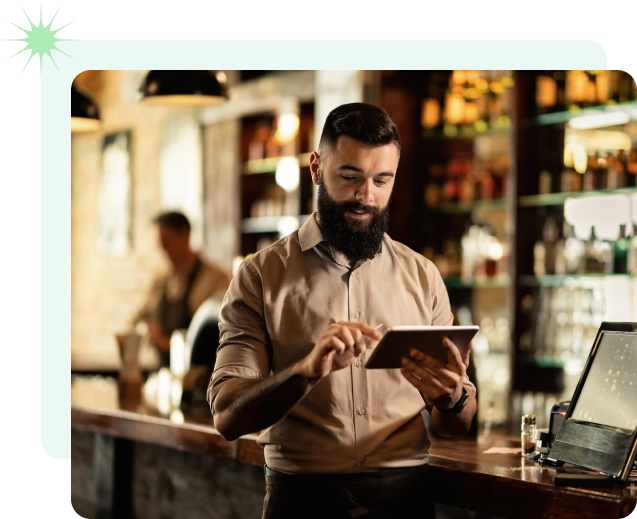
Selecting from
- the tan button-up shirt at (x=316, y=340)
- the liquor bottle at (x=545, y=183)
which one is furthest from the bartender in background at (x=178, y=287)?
the tan button-up shirt at (x=316, y=340)

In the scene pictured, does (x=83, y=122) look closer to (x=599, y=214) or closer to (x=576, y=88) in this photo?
(x=576, y=88)

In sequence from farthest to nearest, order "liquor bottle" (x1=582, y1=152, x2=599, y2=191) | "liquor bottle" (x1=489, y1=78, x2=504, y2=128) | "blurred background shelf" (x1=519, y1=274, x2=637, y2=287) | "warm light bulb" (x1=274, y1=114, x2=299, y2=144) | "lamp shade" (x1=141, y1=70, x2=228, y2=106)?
1. "warm light bulb" (x1=274, y1=114, x2=299, y2=144)
2. "liquor bottle" (x1=489, y1=78, x2=504, y2=128)
3. "liquor bottle" (x1=582, y1=152, x2=599, y2=191)
4. "blurred background shelf" (x1=519, y1=274, x2=637, y2=287)
5. "lamp shade" (x1=141, y1=70, x2=228, y2=106)

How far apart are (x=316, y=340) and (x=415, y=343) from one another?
263mm

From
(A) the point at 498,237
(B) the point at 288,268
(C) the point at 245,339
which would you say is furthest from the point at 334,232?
(A) the point at 498,237

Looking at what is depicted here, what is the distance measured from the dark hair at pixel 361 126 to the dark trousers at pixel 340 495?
74cm

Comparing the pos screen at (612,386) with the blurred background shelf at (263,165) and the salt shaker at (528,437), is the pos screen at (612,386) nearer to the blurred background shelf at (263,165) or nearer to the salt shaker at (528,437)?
the salt shaker at (528,437)

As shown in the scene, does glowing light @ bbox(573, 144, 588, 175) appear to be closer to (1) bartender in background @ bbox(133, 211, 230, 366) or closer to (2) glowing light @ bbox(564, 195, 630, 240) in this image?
(2) glowing light @ bbox(564, 195, 630, 240)

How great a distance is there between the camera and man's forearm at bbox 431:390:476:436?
78.5 inches

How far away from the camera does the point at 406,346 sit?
182 cm

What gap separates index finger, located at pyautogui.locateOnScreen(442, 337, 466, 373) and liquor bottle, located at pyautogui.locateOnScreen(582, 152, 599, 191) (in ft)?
9.99

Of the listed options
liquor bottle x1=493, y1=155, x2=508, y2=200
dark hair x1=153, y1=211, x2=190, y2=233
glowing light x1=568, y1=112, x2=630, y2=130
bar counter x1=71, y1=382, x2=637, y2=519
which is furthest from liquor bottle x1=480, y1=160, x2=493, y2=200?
bar counter x1=71, y1=382, x2=637, y2=519

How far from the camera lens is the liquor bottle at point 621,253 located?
4.49 meters

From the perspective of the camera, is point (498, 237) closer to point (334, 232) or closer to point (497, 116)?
point (497, 116)

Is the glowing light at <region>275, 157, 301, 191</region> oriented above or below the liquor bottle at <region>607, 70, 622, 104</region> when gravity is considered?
below
